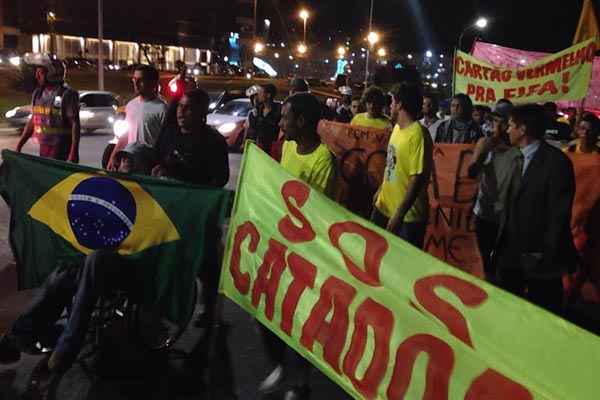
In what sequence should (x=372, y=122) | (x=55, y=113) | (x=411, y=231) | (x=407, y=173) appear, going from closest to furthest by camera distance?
(x=407, y=173) < (x=411, y=231) < (x=55, y=113) < (x=372, y=122)

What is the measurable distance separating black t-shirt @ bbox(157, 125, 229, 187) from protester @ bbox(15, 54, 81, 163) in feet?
6.96

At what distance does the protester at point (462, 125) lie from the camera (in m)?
7.46

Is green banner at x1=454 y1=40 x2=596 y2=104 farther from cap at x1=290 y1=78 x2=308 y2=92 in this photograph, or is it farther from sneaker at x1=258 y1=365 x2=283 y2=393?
sneaker at x1=258 y1=365 x2=283 y2=393

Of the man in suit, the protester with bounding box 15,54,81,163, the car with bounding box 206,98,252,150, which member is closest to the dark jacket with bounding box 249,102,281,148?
the protester with bounding box 15,54,81,163

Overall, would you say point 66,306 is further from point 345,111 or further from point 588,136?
point 345,111

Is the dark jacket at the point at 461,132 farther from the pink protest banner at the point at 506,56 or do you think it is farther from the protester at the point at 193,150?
the pink protest banner at the point at 506,56

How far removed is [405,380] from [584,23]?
1003cm

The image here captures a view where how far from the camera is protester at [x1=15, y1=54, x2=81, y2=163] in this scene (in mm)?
6938

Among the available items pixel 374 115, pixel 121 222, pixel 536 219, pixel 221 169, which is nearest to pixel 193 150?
pixel 221 169

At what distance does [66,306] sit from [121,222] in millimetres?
619

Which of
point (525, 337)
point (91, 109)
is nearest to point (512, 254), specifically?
point (525, 337)

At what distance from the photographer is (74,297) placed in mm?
4078

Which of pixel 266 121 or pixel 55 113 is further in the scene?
pixel 266 121

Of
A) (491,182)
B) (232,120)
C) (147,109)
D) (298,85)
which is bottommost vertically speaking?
(232,120)
